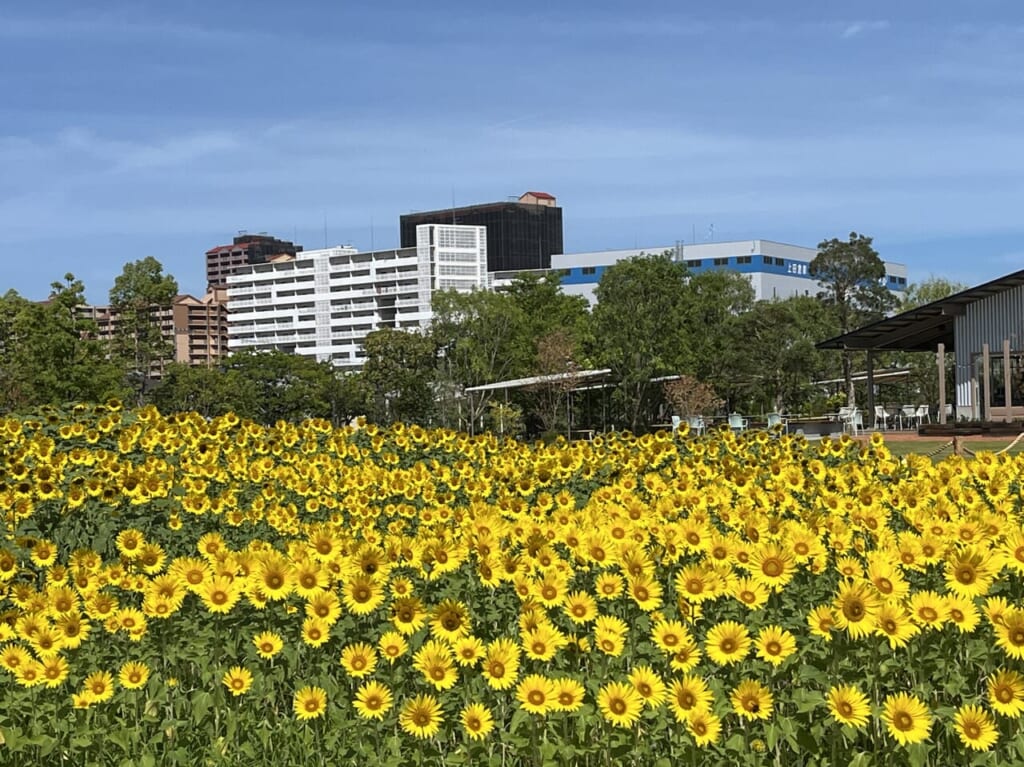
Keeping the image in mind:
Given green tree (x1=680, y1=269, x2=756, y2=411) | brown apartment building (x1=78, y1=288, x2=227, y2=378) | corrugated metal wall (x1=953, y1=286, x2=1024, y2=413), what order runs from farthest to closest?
1. brown apartment building (x1=78, y1=288, x2=227, y2=378)
2. green tree (x1=680, y1=269, x2=756, y2=411)
3. corrugated metal wall (x1=953, y1=286, x2=1024, y2=413)

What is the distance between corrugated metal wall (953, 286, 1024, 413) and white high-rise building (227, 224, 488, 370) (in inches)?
3927

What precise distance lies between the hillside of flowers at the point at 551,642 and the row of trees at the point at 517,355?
34843mm

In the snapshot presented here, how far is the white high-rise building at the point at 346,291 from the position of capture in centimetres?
13500

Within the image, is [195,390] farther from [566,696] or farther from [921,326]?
[566,696]

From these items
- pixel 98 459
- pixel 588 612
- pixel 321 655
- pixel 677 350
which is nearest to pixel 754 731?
pixel 588 612

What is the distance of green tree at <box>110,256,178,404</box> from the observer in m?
56.5

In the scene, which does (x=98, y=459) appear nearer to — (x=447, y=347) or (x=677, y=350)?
(x=677, y=350)

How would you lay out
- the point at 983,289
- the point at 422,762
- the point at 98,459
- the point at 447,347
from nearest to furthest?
the point at 422,762 < the point at 98,459 < the point at 983,289 < the point at 447,347

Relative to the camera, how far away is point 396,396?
64125mm

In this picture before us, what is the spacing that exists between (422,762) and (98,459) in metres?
5.08

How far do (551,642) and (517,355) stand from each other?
55.8m

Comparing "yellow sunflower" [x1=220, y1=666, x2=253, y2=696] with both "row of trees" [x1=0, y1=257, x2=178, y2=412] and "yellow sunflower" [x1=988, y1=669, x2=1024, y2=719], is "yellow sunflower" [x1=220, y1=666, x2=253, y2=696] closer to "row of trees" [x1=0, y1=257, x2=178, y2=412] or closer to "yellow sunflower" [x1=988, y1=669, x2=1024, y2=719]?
"yellow sunflower" [x1=988, y1=669, x2=1024, y2=719]

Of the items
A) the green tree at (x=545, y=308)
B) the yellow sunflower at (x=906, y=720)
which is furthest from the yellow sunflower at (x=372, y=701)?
the green tree at (x=545, y=308)

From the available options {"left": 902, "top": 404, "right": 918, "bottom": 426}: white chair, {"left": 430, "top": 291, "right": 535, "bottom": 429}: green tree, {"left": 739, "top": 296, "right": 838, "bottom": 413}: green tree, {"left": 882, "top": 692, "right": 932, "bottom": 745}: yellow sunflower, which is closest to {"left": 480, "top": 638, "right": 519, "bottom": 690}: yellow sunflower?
{"left": 882, "top": 692, "right": 932, "bottom": 745}: yellow sunflower
